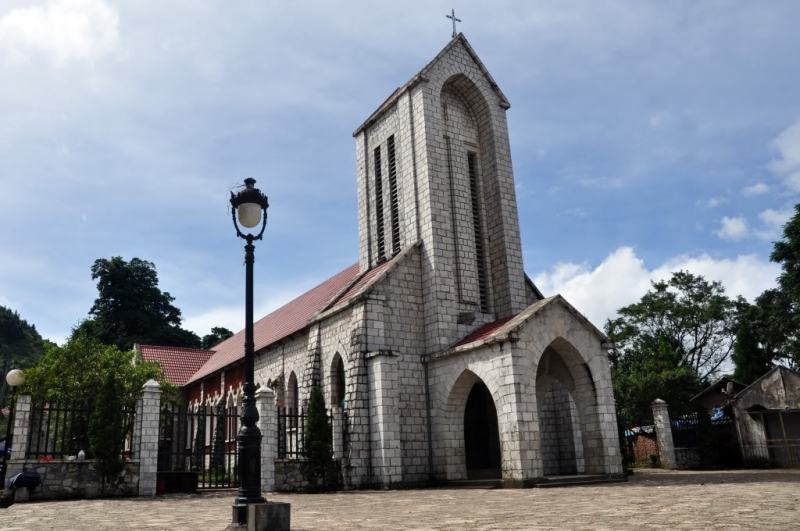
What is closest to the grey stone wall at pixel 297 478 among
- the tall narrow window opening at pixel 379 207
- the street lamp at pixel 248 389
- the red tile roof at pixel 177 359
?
the tall narrow window opening at pixel 379 207

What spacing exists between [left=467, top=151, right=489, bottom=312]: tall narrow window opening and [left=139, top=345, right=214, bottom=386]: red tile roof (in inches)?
945

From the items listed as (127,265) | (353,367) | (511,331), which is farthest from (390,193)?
(127,265)

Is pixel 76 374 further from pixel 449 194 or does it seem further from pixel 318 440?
pixel 449 194

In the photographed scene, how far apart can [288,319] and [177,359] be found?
14.9m

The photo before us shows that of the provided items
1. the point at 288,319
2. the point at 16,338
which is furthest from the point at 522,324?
the point at 16,338

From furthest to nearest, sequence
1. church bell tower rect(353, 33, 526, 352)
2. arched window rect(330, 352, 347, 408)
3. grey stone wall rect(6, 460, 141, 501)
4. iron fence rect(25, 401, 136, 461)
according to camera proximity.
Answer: arched window rect(330, 352, 347, 408) < church bell tower rect(353, 33, 526, 352) < iron fence rect(25, 401, 136, 461) < grey stone wall rect(6, 460, 141, 501)

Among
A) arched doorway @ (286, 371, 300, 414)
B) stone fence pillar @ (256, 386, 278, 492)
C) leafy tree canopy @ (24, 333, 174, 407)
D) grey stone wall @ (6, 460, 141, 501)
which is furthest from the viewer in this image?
arched doorway @ (286, 371, 300, 414)

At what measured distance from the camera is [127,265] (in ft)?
198

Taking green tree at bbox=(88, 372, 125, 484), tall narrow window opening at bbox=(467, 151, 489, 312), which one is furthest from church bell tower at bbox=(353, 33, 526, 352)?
green tree at bbox=(88, 372, 125, 484)

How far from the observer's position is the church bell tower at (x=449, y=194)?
2152 centimetres

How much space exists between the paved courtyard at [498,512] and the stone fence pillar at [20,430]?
2.01m

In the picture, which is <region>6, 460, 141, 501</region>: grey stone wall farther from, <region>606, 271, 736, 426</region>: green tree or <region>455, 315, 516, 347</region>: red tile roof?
<region>606, 271, 736, 426</region>: green tree

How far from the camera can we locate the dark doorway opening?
21.8m

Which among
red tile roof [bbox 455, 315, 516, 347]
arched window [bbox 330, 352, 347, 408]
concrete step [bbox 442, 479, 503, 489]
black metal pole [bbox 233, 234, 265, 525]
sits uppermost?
red tile roof [bbox 455, 315, 516, 347]
